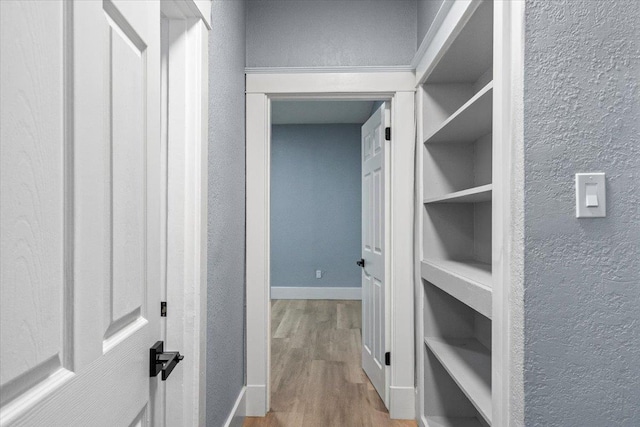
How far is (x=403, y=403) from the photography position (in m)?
2.85

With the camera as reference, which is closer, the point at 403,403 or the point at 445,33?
the point at 445,33

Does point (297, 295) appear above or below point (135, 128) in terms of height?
below

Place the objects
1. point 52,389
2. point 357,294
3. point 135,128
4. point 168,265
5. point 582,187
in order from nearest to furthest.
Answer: point 52,389 < point 135,128 < point 582,187 < point 168,265 < point 357,294

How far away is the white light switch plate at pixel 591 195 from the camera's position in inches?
50.9

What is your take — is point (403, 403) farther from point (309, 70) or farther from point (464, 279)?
point (309, 70)

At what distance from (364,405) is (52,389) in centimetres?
264

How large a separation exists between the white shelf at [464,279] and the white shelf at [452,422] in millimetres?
759

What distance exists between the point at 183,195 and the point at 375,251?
5.94ft

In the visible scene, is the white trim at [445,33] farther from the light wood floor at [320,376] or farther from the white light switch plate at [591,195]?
the light wood floor at [320,376]

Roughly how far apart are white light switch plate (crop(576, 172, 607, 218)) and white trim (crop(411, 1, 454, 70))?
3.38ft

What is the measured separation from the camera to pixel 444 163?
2.68 m

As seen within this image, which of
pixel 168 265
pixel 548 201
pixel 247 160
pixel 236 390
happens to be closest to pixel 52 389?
pixel 168 265

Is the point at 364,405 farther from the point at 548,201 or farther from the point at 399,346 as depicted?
the point at 548,201

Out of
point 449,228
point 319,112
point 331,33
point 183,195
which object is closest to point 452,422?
point 449,228
